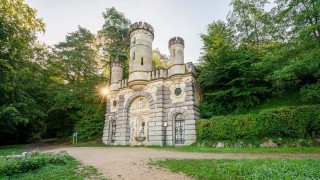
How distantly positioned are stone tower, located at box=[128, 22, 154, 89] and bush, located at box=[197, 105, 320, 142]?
7939mm

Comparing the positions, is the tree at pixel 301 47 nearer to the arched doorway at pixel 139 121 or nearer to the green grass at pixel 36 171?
the arched doorway at pixel 139 121

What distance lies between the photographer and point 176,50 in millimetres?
18406

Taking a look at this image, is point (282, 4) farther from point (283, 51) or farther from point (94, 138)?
point (94, 138)

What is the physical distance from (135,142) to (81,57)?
51.7 feet

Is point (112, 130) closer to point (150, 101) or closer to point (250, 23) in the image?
point (150, 101)

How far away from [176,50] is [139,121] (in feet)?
26.8

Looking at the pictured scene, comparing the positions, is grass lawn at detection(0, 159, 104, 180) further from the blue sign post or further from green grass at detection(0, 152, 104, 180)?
the blue sign post

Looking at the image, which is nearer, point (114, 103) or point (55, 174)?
point (55, 174)

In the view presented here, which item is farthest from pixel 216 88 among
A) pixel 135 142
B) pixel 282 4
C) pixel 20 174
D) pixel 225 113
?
pixel 20 174

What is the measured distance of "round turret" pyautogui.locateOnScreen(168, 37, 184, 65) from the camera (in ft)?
59.4

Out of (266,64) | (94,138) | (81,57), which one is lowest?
(94,138)

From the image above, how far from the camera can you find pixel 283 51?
1259cm

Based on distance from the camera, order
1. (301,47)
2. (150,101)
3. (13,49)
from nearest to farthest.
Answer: (301,47), (13,49), (150,101)

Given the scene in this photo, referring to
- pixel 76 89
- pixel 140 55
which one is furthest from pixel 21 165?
pixel 76 89
